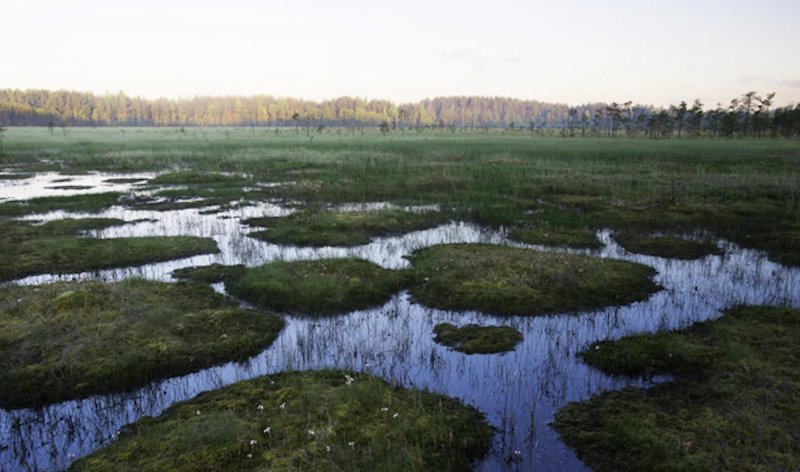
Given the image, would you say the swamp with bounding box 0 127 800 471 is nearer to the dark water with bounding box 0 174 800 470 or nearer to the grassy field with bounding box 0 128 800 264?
the dark water with bounding box 0 174 800 470

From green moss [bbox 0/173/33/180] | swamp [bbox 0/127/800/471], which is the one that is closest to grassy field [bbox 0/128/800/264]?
Answer: swamp [bbox 0/127/800/471]

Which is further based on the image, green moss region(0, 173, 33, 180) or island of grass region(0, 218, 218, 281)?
green moss region(0, 173, 33, 180)

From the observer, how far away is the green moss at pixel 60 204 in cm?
2707

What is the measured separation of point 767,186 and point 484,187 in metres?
17.5

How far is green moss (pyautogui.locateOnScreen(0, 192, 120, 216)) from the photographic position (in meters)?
27.1

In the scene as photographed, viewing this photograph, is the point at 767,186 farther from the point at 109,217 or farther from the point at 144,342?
the point at 109,217

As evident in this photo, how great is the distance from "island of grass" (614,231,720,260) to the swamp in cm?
13

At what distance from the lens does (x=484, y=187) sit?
33.7m

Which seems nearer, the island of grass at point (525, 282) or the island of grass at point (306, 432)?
the island of grass at point (306, 432)

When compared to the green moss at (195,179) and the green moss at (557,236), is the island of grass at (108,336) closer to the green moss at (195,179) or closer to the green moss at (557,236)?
the green moss at (557,236)

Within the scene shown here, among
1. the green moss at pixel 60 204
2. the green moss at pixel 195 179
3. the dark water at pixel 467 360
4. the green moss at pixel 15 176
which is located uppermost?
the green moss at pixel 195 179

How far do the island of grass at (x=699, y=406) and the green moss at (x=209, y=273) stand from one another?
11263 mm

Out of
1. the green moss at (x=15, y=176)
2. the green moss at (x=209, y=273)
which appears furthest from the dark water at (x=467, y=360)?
the green moss at (x=15, y=176)

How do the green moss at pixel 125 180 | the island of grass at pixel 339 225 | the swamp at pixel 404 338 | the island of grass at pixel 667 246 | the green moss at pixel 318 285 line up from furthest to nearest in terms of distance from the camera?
the green moss at pixel 125 180 < the island of grass at pixel 339 225 < the island of grass at pixel 667 246 < the green moss at pixel 318 285 < the swamp at pixel 404 338
